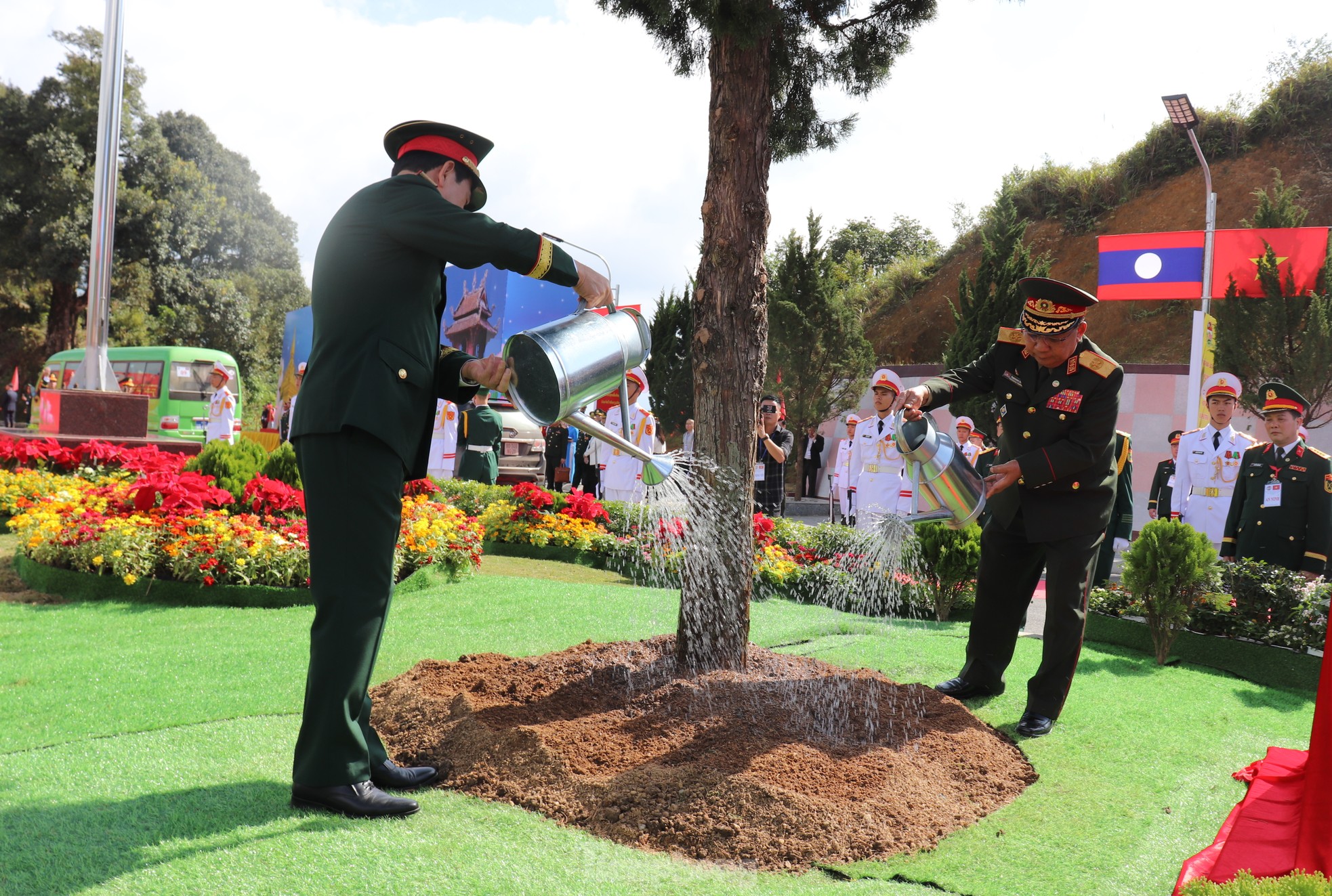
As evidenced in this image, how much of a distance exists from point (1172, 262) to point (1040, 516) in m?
14.0

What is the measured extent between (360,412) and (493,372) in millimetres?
470

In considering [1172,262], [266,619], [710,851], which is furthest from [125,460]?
[1172,262]

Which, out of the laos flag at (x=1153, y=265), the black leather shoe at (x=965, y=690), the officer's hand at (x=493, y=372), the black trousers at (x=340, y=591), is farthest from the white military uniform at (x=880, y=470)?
the black trousers at (x=340, y=591)

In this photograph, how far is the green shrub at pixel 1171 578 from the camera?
5.58 metres

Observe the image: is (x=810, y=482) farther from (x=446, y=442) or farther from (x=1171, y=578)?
(x=1171, y=578)

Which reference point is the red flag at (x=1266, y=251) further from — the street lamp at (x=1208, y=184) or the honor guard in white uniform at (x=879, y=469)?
the honor guard in white uniform at (x=879, y=469)

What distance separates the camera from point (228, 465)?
25.9ft

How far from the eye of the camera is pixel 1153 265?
16.0 m

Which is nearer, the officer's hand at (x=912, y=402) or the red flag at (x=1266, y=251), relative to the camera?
the officer's hand at (x=912, y=402)

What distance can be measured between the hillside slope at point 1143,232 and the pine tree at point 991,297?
4.94 m

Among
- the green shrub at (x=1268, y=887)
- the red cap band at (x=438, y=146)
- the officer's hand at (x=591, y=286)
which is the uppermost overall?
the red cap band at (x=438, y=146)

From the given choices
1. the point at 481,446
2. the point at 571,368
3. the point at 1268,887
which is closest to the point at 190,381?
the point at 481,446

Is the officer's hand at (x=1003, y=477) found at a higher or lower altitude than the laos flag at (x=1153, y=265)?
lower

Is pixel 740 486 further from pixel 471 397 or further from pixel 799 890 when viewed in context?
pixel 799 890
